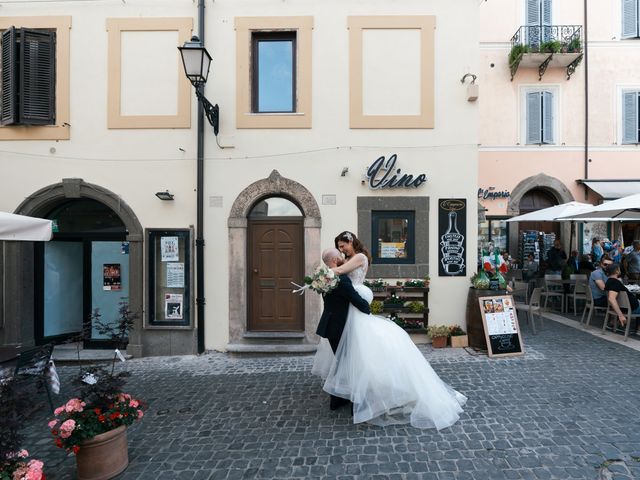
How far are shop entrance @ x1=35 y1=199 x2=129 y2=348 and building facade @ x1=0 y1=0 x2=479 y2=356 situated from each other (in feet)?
0.94

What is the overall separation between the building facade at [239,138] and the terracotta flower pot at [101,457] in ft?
10.5

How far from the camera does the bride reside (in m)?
3.72

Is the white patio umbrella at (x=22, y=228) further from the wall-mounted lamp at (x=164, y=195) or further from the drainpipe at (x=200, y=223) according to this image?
the drainpipe at (x=200, y=223)

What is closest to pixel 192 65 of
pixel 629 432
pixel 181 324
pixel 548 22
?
pixel 181 324

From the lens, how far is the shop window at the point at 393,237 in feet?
20.9

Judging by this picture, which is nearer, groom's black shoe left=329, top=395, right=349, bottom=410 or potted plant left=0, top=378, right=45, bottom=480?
potted plant left=0, top=378, right=45, bottom=480

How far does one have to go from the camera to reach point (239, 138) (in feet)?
20.6

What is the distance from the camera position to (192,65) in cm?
505

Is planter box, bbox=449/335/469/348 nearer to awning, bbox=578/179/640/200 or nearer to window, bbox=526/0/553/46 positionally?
awning, bbox=578/179/640/200

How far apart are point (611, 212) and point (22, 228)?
10.8 m

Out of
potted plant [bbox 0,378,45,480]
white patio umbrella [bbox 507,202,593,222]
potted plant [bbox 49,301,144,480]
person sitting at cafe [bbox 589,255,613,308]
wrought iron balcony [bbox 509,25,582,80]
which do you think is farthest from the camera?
wrought iron balcony [bbox 509,25,582,80]

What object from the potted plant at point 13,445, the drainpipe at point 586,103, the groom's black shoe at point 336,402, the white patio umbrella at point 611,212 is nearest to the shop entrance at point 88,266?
the potted plant at point 13,445

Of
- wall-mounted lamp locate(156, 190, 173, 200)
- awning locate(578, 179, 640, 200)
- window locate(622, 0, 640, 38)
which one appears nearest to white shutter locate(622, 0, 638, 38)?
window locate(622, 0, 640, 38)

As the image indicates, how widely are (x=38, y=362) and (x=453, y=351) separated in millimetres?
5815
